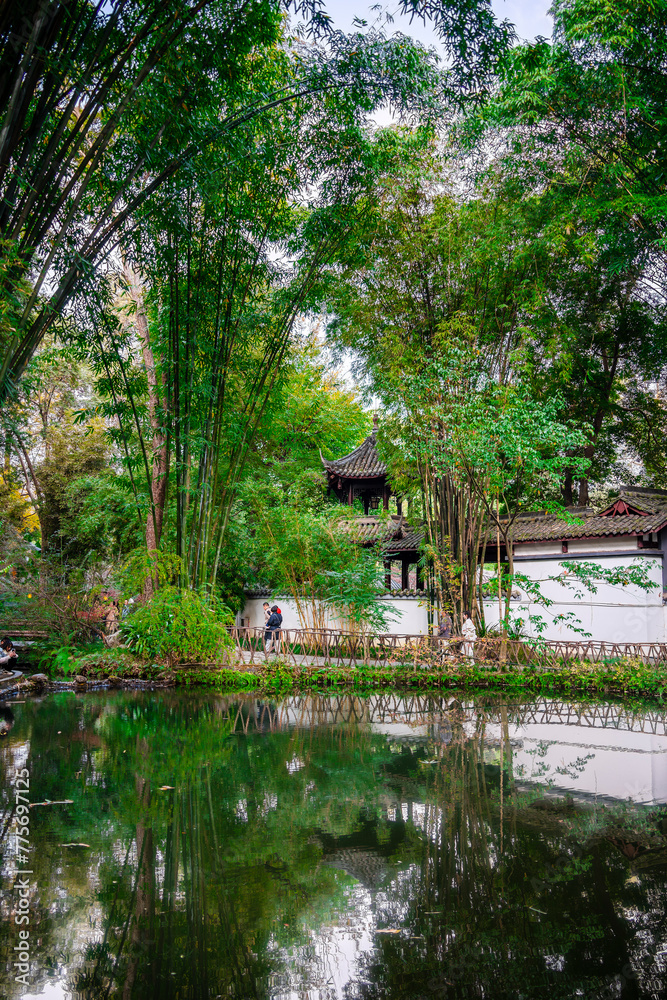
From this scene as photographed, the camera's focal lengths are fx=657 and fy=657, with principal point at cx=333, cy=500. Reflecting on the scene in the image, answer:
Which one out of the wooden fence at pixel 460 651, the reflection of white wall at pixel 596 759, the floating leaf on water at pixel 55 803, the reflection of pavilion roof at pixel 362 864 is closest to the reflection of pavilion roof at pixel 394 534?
the wooden fence at pixel 460 651

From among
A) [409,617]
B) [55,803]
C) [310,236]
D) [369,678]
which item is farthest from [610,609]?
[55,803]

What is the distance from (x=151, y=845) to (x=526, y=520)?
12864mm

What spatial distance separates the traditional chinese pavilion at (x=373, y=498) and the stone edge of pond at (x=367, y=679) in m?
5.23

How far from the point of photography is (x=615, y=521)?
42.2 feet

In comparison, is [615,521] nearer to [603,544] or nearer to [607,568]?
[603,544]

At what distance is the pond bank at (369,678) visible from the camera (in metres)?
9.39

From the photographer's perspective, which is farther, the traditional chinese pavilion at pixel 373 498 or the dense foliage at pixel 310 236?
the traditional chinese pavilion at pixel 373 498

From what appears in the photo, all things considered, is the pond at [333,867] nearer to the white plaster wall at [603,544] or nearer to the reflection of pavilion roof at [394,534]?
the white plaster wall at [603,544]

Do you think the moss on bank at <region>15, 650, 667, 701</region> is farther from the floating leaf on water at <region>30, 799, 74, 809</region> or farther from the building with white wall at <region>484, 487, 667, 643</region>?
the floating leaf on water at <region>30, 799, 74, 809</region>

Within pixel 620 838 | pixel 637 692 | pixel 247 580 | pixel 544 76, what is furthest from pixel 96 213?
pixel 247 580

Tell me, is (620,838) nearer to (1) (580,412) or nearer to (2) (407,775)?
(2) (407,775)

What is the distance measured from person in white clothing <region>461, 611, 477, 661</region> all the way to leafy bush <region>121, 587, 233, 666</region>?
3.66 metres

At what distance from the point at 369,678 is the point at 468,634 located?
1915 mm

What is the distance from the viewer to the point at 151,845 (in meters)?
3.23
